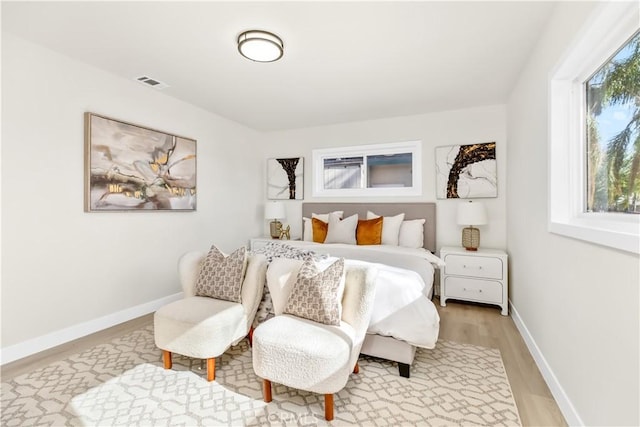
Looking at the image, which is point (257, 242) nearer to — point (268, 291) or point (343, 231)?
point (343, 231)

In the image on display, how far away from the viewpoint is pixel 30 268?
91.7 inches

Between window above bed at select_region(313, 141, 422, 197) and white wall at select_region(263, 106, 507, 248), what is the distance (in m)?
0.09

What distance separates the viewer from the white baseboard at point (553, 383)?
1.52 metres

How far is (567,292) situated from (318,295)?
4.71 ft

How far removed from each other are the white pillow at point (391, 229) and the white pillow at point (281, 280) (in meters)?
2.04

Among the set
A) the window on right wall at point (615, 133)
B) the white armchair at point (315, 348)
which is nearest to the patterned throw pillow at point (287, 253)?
the white armchair at point (315, 348)

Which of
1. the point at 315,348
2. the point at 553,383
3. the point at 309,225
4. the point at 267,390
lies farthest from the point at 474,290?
the point at 267,390

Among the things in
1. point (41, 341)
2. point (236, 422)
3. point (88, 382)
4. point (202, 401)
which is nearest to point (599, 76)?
point (236, 422)

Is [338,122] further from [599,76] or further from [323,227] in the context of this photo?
[599,76]

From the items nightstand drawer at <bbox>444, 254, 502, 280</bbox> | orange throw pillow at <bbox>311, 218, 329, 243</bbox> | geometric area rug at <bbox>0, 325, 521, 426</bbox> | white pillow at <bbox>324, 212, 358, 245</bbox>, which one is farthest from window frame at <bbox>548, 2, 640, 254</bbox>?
orange throw pillow at <bbox>311, 218, 329, 243</bbox>

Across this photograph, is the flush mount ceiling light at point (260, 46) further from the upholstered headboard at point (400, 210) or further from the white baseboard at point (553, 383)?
the white baseboard at point (553, 383)

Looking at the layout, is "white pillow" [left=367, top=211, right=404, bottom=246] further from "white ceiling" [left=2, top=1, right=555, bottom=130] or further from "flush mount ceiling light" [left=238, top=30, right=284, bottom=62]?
"flush mount ceiling light" [left=238, top=30, right=284, bottom=62]

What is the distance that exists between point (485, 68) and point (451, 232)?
79.5 inches

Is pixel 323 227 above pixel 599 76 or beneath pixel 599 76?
beneath
